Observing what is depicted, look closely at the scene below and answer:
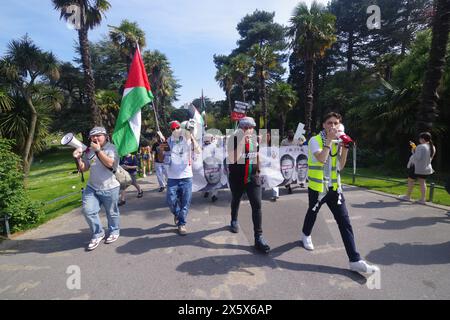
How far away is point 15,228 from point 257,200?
14.7 ft

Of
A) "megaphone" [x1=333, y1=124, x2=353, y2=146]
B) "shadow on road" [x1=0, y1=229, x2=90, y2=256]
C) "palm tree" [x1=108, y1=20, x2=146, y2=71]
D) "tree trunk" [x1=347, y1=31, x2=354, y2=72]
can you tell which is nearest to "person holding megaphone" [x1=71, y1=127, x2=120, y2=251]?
"shadow on road" [x1=0, y1=229, x2=90, y2=256]

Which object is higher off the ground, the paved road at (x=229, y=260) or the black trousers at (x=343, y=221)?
the black trousers at (x=343, y=221)

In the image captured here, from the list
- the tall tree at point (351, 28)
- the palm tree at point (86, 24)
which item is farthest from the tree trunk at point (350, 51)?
the palm tree at point (86, 24)

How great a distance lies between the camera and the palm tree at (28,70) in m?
9.49

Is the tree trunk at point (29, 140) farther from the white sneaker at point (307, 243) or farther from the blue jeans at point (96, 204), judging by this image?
the white sneaker at point (307, 243)

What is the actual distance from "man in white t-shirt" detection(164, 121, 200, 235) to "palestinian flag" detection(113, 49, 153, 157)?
2.08ft

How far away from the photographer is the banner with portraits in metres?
6.37

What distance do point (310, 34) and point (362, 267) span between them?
15.2 meters

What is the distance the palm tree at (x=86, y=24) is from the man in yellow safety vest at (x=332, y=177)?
9.02 meters

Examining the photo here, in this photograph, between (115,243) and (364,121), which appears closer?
(115,243)

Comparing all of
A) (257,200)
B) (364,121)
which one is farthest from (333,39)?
(257,200)

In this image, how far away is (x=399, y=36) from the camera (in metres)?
26.5

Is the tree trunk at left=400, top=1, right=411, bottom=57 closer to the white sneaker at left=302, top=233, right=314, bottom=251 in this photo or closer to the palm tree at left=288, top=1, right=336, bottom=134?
the palm tree at left=288, top=1, right=336, bottom=134
